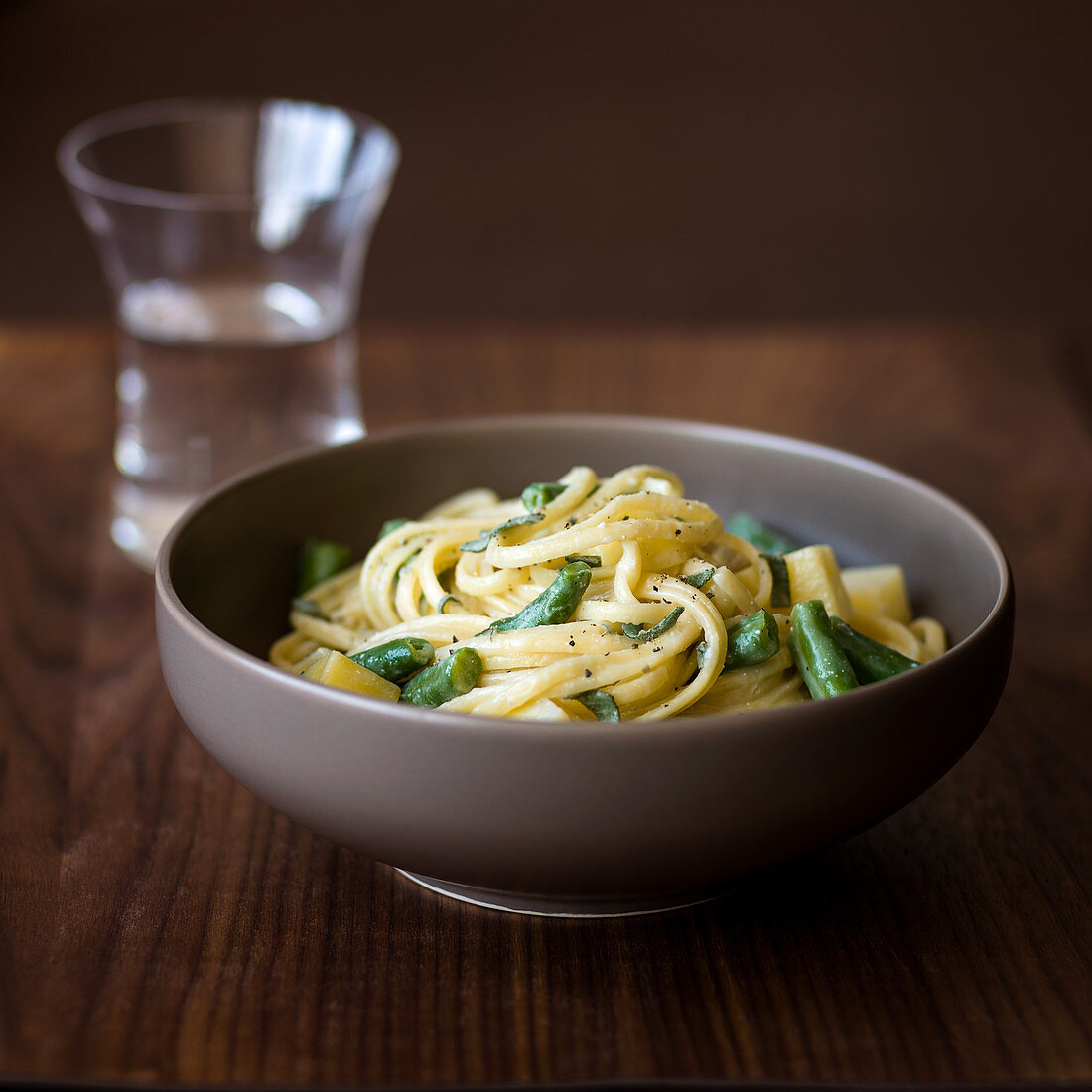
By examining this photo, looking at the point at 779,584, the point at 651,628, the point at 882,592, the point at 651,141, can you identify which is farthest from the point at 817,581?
the point at 651,141

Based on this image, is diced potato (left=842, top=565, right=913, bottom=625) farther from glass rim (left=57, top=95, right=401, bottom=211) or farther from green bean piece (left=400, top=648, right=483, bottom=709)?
glass rim (left=57, top=95, right=401, bottom=211)

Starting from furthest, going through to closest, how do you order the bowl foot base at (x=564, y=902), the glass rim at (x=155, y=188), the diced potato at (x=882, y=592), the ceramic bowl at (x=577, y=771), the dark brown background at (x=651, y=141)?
the dark brown background at (x=651, y=141) → the glass rim at (x=155, y=188) → the diced potato at (x=882, y=592) → the bowl foot base at (x=564, y=902) → the ceramic bowl at (x=577, y=771)

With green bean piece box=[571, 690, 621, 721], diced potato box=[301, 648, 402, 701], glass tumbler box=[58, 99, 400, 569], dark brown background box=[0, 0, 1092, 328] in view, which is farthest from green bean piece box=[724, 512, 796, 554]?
dark brown background box=[0, 0, 1092, 328]

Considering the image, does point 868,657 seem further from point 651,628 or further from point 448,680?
point 448,680

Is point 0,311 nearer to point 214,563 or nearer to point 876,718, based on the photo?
point 214,563

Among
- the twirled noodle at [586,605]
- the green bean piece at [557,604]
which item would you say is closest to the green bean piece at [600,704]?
the twirled noodle at [586,605]

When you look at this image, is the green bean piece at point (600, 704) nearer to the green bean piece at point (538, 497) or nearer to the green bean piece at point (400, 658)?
the green bean piece at point (400, 658)

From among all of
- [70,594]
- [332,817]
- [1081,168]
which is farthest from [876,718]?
[1081,168]

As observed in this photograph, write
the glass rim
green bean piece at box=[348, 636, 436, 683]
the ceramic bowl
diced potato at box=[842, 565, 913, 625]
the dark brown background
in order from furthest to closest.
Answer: the dark brown background, the glass rim, diced potato at box=[842, 565, 913, 625], green bean piece at box=[348, 636, 436, 683], the ceramic bowl
